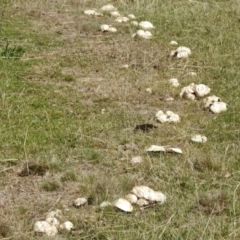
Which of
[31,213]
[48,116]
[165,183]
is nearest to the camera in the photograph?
[31,213]

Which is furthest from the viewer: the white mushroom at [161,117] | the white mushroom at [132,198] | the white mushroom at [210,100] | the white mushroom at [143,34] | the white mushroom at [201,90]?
the white mushroom at [143,34]

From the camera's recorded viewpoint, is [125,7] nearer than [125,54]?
No

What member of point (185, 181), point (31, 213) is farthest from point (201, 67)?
point (31, 213)

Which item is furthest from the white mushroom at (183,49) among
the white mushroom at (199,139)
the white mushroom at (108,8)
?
the white mushroom at (199,139)

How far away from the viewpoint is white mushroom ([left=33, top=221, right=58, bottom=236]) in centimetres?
468

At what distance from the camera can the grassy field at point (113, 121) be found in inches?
199

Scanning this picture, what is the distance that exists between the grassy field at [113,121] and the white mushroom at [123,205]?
0.06m

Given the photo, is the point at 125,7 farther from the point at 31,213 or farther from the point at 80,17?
the point at 31,213

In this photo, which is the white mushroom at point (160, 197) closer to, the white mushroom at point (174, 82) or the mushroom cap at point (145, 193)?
the mushroom cap at point (145, 193)

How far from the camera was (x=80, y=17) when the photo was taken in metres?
10.4

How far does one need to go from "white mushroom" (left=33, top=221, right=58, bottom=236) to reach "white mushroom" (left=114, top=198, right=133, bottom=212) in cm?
56

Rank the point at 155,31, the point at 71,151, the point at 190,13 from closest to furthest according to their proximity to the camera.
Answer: the point at 71,151 < the point at 155,31 < the point at 190,13

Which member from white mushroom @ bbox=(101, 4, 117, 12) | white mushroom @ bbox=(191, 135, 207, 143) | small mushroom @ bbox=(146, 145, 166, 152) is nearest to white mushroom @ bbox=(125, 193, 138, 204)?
small mushroom @ bbox=(146, 145, 166, 152)

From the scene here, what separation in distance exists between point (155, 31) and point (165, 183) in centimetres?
458
